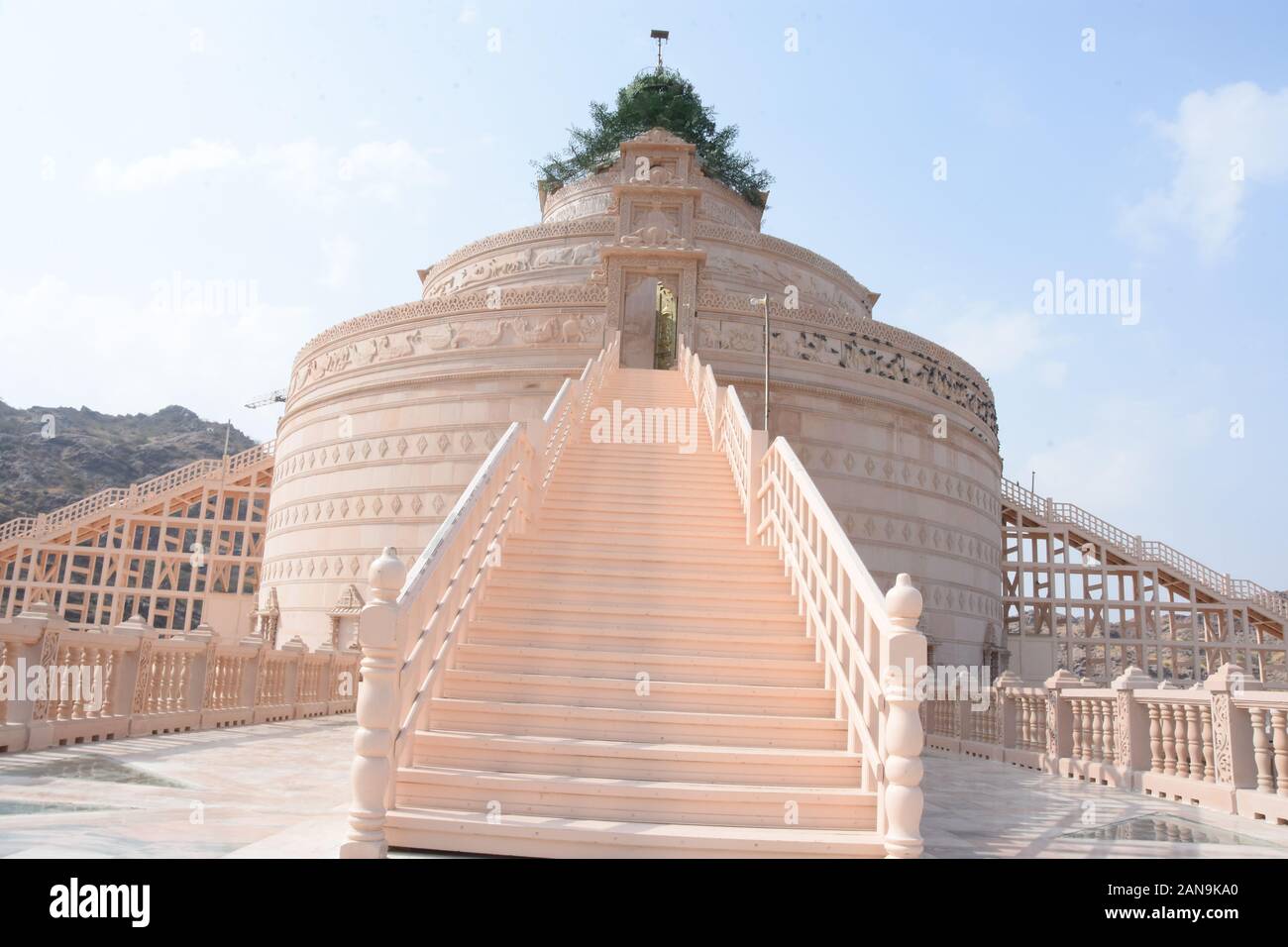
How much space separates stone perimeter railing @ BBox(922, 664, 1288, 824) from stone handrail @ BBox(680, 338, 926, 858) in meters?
3.27

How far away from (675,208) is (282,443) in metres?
13.3

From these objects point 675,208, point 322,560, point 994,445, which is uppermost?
point 675,208

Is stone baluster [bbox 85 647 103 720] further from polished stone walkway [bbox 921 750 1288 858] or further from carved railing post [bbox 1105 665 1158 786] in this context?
carved railing post [bbox 1105 665 1158 786]

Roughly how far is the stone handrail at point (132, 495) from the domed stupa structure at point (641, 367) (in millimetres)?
6308

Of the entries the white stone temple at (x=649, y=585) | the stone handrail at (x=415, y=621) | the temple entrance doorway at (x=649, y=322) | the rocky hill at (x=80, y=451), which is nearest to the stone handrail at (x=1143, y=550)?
the white stone temple at (x=649, y=585)

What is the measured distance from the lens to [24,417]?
73500mm

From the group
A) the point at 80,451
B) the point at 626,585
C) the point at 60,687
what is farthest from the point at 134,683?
the point at 80,451

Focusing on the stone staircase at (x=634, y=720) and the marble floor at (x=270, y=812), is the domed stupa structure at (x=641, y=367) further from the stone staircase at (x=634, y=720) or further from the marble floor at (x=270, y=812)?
the marble floor at (x=270, y=812)

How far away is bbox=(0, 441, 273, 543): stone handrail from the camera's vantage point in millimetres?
29094

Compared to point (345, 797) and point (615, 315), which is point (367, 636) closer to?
point (345, 797)

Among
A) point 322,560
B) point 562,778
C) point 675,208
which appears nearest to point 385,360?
point 322,560

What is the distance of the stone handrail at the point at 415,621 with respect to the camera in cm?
432

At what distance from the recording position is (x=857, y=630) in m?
5.74

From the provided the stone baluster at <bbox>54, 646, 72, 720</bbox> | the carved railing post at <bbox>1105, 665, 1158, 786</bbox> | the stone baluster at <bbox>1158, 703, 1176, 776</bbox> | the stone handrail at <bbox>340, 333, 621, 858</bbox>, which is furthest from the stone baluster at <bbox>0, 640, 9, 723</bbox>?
the stone baluster at <bbox>1158, 703, 1176, 776</bbox>
